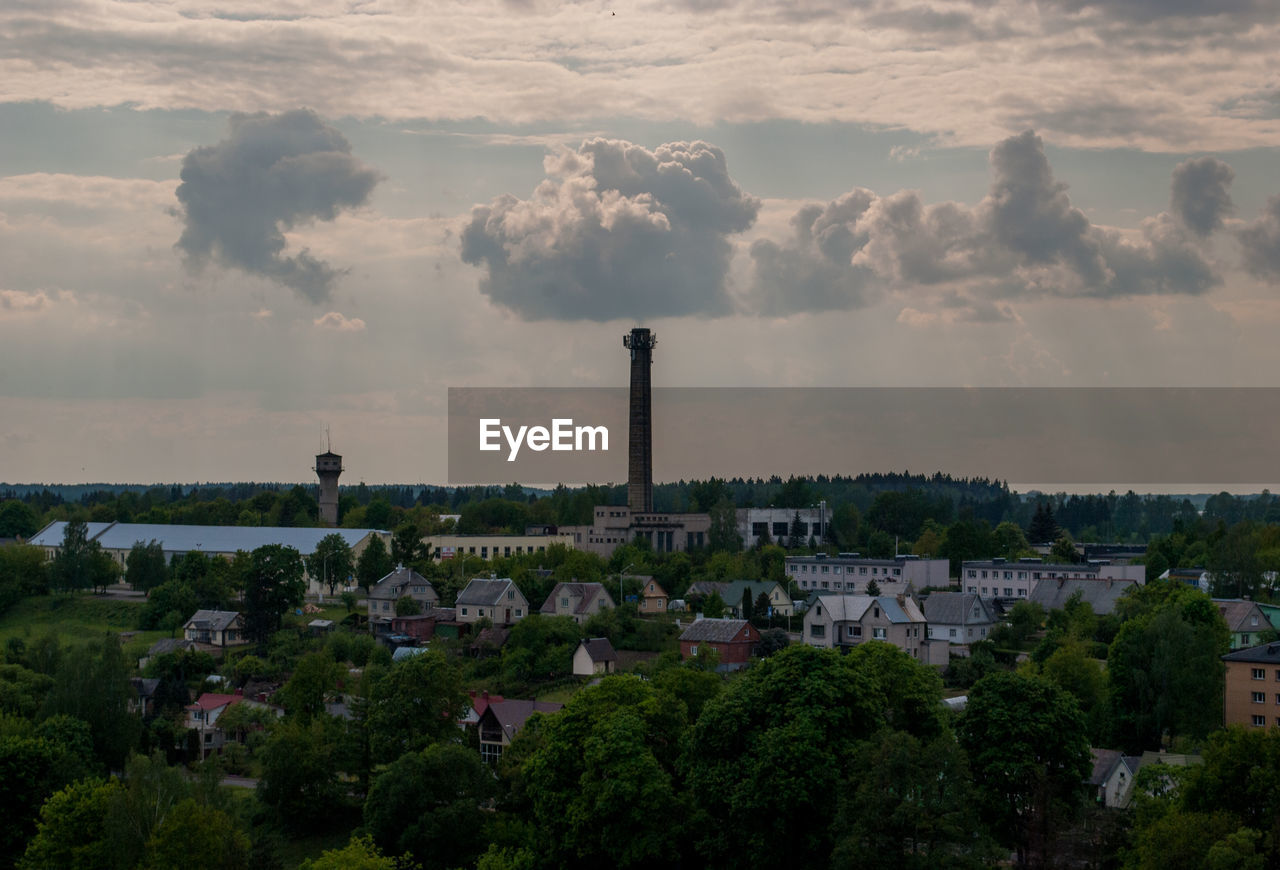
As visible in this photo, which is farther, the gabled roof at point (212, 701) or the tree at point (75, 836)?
the gabled roof at point (212, 701)

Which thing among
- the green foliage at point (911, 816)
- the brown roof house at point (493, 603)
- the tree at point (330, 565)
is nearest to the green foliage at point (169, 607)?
the tree at point (330, 565)

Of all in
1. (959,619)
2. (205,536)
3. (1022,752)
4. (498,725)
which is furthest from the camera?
(205,536)

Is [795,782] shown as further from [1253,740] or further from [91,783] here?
[91,783]

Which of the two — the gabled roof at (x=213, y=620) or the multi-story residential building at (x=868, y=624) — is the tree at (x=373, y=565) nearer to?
the gabled roof at (x=213, y=620)

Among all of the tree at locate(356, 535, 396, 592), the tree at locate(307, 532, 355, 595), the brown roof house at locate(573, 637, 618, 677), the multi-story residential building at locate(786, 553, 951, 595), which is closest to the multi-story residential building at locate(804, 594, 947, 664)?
the brown roof house at locate(573, 637, 618, 677)

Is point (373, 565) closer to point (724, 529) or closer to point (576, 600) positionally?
point (576, 600)

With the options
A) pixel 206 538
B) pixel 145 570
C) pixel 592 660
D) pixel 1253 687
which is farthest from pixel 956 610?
pixel 206 538
